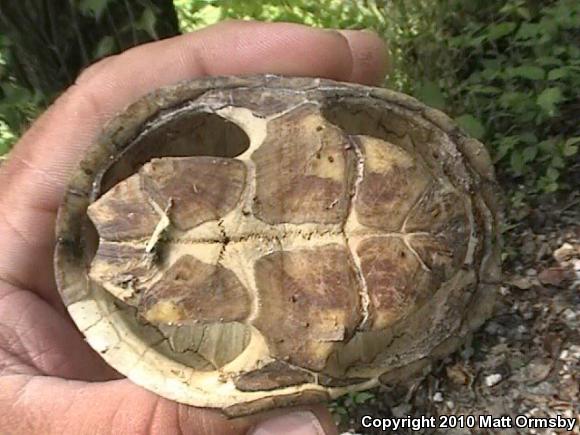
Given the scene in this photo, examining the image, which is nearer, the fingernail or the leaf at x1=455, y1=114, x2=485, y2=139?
the fingernail

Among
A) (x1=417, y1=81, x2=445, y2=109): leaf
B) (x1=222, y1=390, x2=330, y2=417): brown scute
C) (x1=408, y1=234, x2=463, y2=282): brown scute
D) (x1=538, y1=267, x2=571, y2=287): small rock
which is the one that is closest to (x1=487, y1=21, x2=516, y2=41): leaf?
(x1=417, y1=81, x2=445, y2=109): leaf

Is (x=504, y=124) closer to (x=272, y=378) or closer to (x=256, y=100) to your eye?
(x=256, y=100)

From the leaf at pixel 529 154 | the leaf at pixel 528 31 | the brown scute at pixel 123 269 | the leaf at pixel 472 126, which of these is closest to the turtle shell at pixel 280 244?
the brown scute at pixel 123 269

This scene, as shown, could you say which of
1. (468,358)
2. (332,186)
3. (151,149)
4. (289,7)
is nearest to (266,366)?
(332,186)

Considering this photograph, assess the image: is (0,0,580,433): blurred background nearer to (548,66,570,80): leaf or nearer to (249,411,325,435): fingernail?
(548,66,570,80): leaf

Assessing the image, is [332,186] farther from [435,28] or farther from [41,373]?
[435,28]
